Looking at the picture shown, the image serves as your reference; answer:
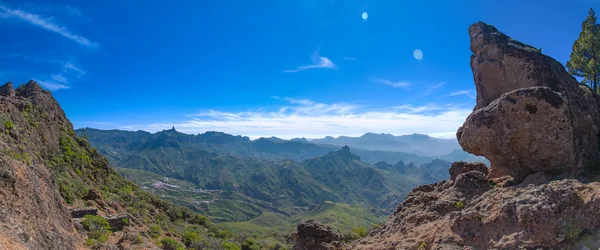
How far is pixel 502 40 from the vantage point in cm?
2583

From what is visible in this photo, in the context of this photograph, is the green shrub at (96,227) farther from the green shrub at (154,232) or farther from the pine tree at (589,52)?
the pine tree at (589,52)

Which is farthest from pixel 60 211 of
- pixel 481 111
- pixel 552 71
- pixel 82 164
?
pixel 82 164

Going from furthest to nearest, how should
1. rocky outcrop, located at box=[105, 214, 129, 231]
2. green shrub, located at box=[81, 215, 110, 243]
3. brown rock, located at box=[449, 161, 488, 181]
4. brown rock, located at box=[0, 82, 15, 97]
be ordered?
brown rock, located at box=[0, 82, 15, 97] → rocky outcrop, located at box=[105, 214, 129, 231] → brown rock, located at box=[449, 161, 488, 181] → green shrub, located at box=[81, 215, 110, 243]

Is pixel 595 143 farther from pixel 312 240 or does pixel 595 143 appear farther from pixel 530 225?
pixel 312 240

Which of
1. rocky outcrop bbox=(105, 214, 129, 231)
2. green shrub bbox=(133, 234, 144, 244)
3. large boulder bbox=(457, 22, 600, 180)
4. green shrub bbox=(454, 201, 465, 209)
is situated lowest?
green shrub bbox=(133, 234, 144, 244)

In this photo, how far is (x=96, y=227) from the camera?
2723 centimetres

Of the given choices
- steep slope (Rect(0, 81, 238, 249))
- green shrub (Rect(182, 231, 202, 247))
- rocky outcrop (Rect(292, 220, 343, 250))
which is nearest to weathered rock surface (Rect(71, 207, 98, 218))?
steep slope (Rect(0, 81, 238, 249))

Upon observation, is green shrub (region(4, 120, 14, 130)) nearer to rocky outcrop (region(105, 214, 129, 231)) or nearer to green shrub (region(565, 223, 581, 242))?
rocky outcrop (region(105, 214, 129, 231))

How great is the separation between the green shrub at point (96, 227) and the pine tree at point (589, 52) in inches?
1945

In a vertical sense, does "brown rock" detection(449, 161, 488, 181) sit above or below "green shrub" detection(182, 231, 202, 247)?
above

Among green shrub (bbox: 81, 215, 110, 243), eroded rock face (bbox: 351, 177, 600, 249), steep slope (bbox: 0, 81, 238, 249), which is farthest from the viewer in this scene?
green shrub (bbox: 81, 215, 110, 243)

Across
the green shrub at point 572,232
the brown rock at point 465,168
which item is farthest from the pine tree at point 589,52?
the green shrub at point 572,232

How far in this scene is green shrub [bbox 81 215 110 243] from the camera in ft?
80.9

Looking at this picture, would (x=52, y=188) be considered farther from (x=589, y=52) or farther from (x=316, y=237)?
(x=589, y=52)
